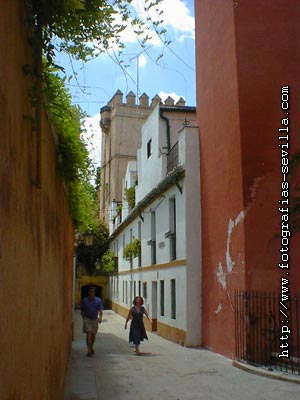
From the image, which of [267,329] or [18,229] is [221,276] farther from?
[18,229]

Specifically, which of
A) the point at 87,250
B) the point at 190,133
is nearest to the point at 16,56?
the point at 190,133

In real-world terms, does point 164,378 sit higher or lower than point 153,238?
lower

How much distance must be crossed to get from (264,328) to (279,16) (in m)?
8.02

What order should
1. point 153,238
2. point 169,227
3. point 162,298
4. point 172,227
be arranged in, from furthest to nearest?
point 153,238 < point 162,298 < point 169,227 < point 172,227

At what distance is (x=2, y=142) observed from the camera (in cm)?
241

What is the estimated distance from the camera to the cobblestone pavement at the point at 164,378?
8.36 meters

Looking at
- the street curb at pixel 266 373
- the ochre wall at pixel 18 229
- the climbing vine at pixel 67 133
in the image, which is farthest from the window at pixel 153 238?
the ochre wall at pixel 18 229

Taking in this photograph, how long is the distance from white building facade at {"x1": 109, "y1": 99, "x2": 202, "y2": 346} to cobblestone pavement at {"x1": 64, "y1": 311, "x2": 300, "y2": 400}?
6.89ft

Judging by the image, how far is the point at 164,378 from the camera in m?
10.0

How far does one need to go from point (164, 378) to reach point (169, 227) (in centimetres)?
858

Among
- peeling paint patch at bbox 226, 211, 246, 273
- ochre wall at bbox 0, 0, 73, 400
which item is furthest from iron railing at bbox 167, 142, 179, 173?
ochre wall at bbox 0, 0, 73, 400

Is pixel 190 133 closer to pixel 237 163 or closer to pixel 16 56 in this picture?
pixel 237 163

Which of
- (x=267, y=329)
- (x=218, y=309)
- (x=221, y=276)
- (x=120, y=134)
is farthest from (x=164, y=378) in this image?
(x=120, y=134)

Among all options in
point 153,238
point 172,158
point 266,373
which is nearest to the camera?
point 266,373
